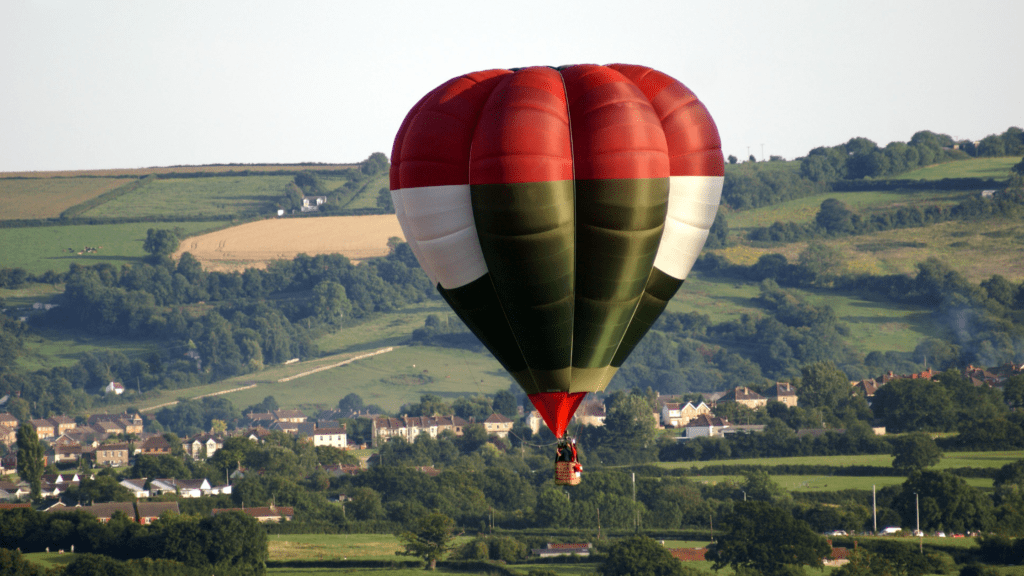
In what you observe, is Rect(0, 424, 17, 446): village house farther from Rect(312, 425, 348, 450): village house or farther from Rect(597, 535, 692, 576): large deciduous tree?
Rect(597, 535, 692, 576): large deciduous tree

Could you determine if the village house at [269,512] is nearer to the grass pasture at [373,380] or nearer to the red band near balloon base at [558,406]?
the red band near balloon base at [558,406]

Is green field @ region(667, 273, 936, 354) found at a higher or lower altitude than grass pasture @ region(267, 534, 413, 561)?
higher

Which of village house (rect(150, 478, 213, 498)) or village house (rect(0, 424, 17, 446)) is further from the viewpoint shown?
village house (rect(0, 424, 17, 446))

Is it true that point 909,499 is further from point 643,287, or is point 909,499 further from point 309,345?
point 309,345

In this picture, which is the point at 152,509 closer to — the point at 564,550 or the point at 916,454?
the point at 564,550

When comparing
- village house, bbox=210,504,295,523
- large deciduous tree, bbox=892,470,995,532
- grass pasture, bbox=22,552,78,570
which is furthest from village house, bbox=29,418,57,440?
large deciduous tree, bbox=892,470,995,532

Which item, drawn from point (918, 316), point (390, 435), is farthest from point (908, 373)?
point (390, 435)
